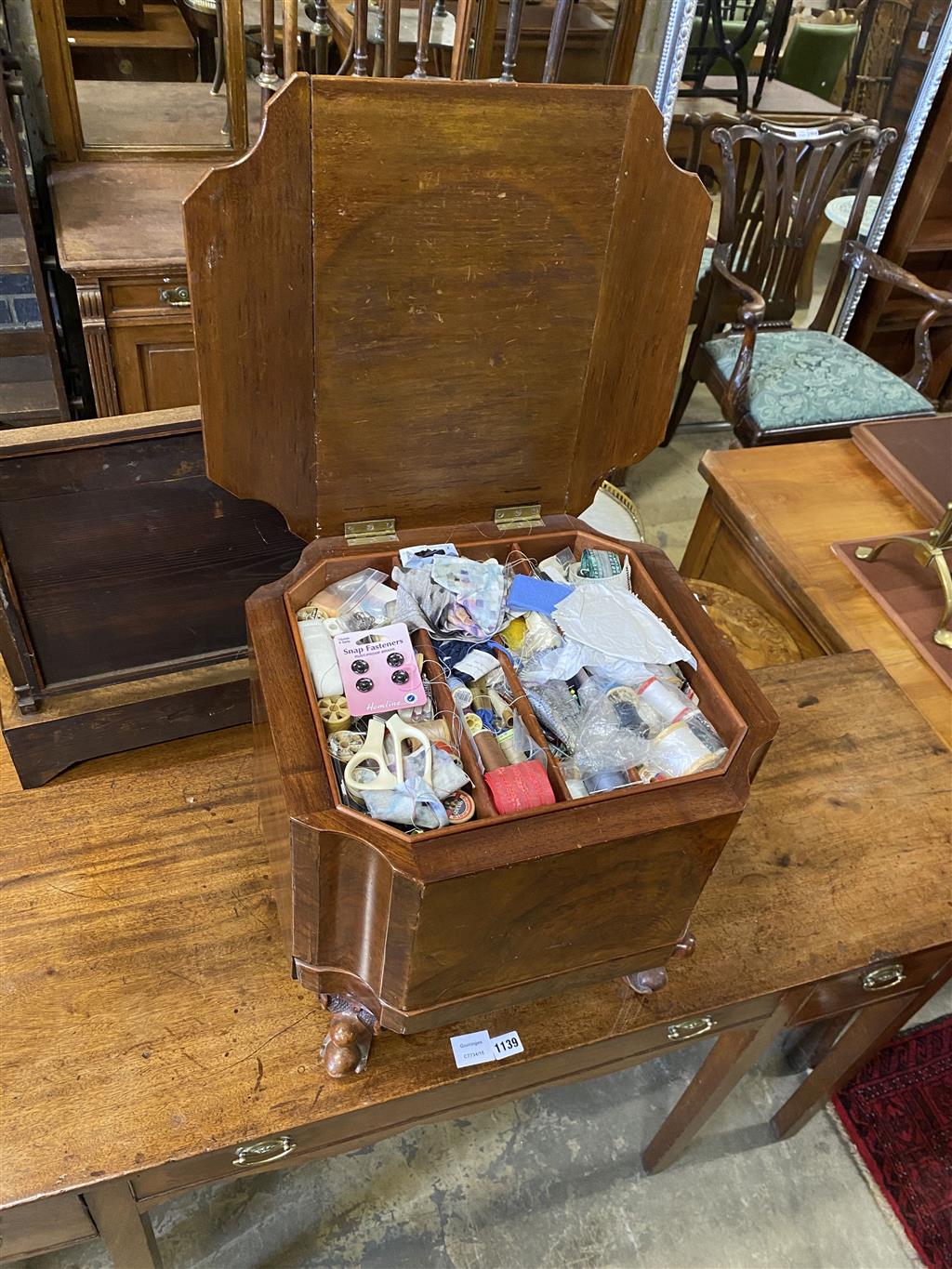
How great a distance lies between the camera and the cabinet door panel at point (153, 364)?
205 centimetres

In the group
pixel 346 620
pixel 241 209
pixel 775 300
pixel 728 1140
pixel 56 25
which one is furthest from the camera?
pixel 775 300

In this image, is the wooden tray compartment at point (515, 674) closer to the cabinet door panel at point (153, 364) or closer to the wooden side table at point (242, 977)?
the wooden side table at point (242, 977)

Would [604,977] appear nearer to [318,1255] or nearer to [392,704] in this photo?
[392,704]

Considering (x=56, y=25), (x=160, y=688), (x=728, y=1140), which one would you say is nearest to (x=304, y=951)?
(x=160, y=688)

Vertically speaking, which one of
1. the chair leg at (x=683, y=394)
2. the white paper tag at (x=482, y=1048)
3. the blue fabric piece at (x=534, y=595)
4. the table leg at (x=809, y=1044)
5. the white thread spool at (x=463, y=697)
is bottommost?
the table leg at (x=809, y=1044)

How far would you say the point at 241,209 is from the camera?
28.2 inches

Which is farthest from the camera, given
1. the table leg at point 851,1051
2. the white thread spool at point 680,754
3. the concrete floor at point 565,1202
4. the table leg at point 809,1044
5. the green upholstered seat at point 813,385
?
the green upholstered seat at point 813,385

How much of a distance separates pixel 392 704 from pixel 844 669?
2.61ft

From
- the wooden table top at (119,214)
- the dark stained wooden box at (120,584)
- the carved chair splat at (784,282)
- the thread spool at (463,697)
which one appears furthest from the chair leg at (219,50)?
the thread spool at (463,697)

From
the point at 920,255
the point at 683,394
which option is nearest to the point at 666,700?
the point at 683,394

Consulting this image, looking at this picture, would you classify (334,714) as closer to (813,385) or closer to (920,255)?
(813,385)

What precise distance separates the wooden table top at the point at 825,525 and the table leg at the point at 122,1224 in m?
1.19

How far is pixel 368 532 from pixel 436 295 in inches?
9.6

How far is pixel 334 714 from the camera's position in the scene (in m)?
0.79
